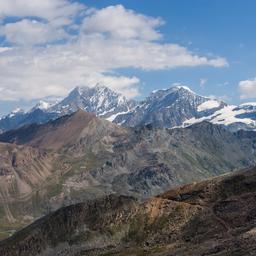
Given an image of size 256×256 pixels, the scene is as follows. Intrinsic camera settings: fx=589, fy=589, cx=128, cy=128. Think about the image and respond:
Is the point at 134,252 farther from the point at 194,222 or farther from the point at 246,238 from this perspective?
the point at 246,238

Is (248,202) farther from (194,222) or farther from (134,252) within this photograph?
(134,252)

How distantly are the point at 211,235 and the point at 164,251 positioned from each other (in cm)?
1576

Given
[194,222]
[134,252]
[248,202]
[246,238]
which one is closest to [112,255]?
[134,252]

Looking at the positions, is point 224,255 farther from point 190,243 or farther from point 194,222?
point 194,222

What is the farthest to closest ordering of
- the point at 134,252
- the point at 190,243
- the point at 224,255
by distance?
the point at 134,252 → the point at 190,243 → the point at 224,255

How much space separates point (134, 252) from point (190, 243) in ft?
90.3

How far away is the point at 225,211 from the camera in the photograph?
652 feet

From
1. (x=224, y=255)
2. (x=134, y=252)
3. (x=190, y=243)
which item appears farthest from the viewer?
(x=134, y=252)

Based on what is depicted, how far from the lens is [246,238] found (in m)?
133

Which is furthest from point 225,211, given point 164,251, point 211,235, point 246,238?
point 246,238

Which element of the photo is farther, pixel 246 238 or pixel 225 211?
pixel 225 211

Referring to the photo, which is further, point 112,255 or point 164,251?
point 112,255

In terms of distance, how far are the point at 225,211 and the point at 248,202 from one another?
8.24 m

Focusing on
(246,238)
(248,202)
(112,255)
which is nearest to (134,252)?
(112,255)
